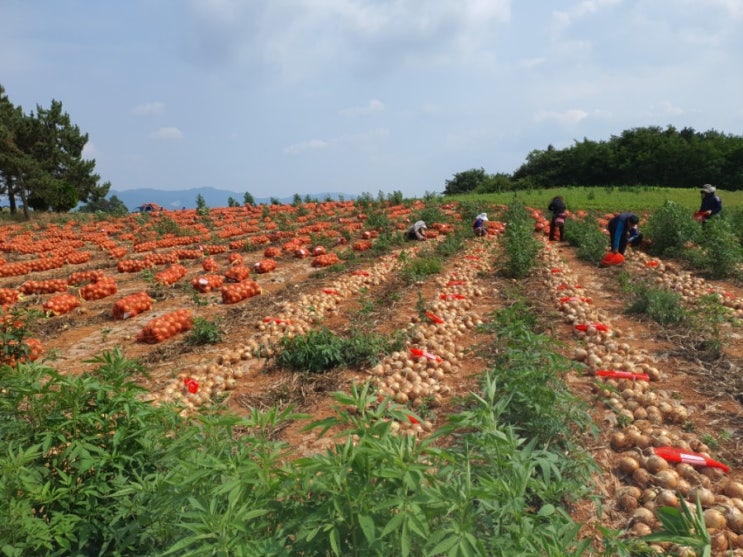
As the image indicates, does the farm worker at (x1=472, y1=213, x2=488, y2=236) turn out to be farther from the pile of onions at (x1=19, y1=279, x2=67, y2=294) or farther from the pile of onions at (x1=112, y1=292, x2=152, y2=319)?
the pile of onions at (x1=19, y1=279, x2=67, y2=294)

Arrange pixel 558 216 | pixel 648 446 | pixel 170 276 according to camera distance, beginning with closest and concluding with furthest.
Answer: pixel 648 446 < pixel 170 276 < pixel 558 216

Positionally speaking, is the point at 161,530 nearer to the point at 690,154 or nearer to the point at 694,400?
the point at 694,400

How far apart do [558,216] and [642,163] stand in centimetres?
3459

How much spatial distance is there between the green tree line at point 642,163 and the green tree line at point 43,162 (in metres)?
31.1

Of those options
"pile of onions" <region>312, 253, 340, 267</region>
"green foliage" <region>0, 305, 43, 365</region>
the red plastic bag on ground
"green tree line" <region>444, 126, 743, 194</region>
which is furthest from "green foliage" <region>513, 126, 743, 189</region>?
"green foliage" <region>0, 305, 43, 365</region>

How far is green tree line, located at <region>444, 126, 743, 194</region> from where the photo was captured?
37781 millimetres

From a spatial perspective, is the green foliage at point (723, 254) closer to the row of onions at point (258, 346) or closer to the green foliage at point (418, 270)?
the green foliage at point (418, 270)

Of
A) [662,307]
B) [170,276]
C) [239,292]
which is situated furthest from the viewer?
[170,276]

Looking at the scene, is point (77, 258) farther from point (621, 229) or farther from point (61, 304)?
point (621, 229)

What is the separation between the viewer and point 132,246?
14.9m

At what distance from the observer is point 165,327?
6.71 m

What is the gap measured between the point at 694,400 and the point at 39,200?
3713cm

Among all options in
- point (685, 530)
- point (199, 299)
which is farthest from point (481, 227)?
point (685, 530)

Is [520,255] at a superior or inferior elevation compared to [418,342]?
superior
